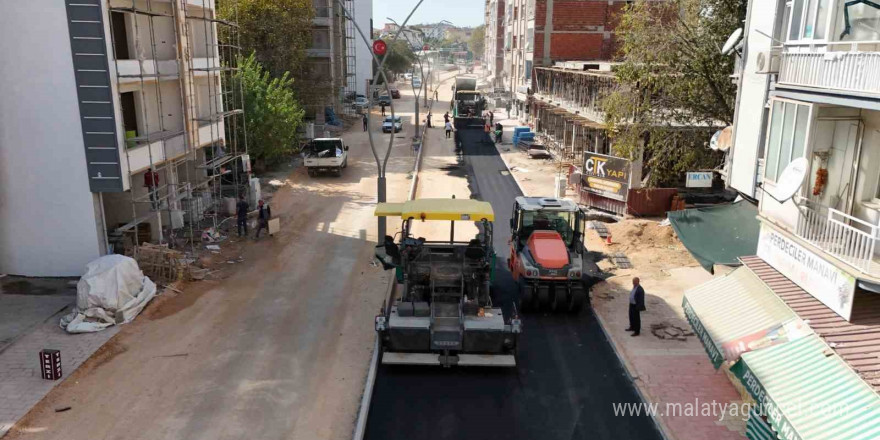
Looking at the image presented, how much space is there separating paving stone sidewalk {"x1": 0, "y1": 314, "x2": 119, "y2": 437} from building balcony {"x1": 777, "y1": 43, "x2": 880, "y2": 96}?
14323 millimetres

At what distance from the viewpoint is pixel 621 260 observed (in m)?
19.9

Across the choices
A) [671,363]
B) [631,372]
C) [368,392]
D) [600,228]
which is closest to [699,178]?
[600,228]

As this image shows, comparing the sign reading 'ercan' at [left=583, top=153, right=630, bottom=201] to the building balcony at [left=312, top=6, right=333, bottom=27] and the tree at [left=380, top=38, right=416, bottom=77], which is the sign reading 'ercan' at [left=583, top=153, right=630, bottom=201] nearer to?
the building balcony at [left=312, top=6, right=333, bottom=27]

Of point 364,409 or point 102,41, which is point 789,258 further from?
point 102,41

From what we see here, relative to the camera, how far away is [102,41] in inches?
638

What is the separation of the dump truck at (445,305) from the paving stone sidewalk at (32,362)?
6360 millimetres

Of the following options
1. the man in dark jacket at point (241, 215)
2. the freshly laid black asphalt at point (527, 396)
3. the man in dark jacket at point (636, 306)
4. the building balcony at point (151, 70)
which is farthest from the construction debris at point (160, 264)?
the man in dark jacket at point (636, 306)

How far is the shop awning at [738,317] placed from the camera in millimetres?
10125

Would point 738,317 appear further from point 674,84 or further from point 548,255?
point 674,84

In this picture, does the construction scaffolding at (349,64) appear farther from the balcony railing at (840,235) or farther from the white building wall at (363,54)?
the balcony railing at (840,235)

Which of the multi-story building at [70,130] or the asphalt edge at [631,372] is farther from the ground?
the multi-story building at [70,130]

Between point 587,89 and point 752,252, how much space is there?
1923 cm

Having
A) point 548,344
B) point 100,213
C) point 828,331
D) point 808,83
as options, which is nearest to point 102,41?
point 100,213

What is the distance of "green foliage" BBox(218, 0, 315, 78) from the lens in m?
40.9
